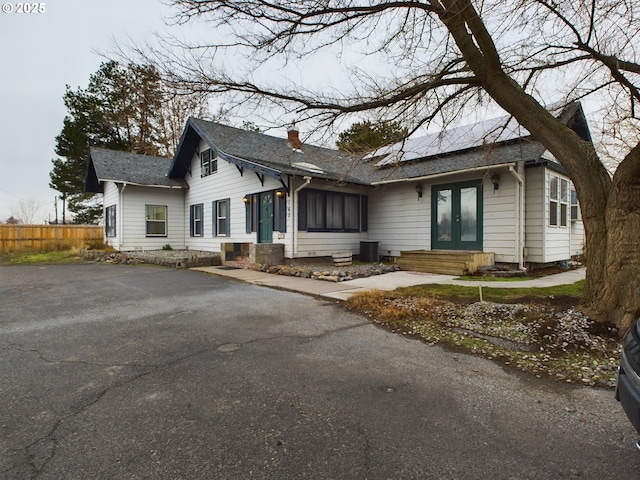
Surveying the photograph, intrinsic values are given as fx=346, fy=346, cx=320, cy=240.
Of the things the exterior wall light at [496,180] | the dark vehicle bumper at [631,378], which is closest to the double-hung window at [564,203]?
the exterior wall light at [496,180]

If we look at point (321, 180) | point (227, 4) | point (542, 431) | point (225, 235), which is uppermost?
point (227, 4)

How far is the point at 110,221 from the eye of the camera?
17344 mm

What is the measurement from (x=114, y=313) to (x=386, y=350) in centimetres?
421

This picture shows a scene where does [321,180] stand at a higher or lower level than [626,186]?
higher

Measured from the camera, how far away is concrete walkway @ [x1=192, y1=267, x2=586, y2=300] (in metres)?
7.29

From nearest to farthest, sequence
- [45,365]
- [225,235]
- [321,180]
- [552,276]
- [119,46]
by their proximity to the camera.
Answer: [45,365] < [119,46] < [552,276] < [321,180] < [225,235]

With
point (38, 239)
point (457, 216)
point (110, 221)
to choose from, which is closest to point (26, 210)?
point (38, 239)

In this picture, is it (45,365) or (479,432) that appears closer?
(479,432)

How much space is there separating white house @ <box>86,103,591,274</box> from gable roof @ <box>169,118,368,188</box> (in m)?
0.05

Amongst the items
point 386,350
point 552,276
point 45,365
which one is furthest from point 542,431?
point 552,276

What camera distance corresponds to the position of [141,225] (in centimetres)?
1614

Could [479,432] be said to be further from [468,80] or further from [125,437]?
[468,80]

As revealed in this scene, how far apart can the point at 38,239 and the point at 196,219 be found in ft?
29.8

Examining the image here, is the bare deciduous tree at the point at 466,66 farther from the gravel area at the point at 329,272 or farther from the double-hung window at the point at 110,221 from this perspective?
the double-hung window at the point at 110,221
